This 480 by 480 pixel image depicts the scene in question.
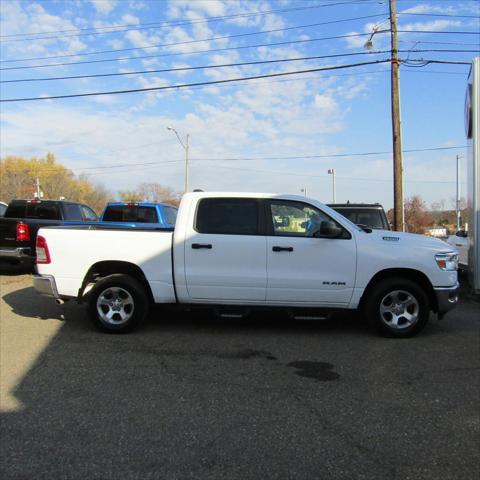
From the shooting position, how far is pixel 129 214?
11602 millimetres

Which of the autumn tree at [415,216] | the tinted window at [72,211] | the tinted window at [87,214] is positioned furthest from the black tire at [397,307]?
the autumn tree at [415,216]

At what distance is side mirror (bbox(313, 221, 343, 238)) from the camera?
611 cm

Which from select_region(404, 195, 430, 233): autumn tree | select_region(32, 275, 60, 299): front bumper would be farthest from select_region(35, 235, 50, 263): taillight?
select_region(404, 195, 430, 233): autumn tree

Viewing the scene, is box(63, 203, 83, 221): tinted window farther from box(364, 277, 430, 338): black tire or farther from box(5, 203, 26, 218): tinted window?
box(364, 277, 430, 338): black tire

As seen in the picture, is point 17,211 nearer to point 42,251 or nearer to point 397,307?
point 42,251

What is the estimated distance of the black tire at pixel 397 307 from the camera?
20.2ft

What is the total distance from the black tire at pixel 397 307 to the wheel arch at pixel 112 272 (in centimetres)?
297

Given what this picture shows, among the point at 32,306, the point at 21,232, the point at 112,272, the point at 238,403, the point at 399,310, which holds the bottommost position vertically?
the point at 238,403

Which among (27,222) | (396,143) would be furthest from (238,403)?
(396,143)

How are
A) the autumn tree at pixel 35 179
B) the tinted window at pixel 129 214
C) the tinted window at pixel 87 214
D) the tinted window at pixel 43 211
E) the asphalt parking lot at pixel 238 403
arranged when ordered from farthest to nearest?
the autumn tree at pixel 35 179 → the tinted window at pixel 87 214 → the tinted window at pixel 43 211 → the tinted window at pixel 129 214 → the asphalt parking lot at pixel 238 403

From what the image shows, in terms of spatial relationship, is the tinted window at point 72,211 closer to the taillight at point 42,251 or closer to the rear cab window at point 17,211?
the rear cab window at point 17,211

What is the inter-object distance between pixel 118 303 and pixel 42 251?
4.12 ft

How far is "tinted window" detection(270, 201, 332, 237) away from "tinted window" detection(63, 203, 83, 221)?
7.69 m

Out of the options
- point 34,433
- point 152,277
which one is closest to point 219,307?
point 152,277
